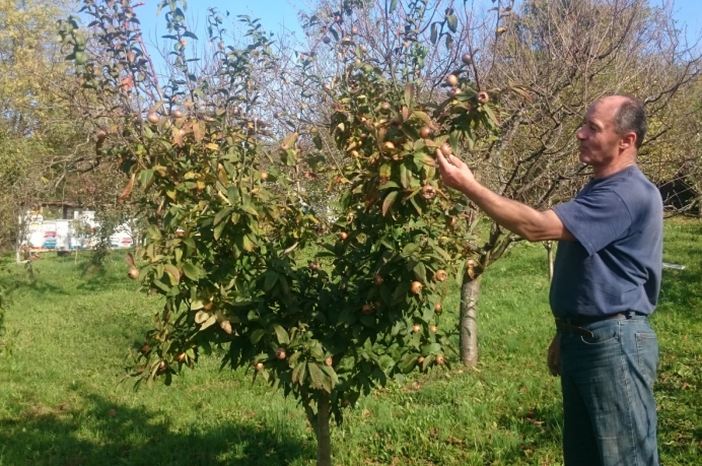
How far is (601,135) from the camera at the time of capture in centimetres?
255

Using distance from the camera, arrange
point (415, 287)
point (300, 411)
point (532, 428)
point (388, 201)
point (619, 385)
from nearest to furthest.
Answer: point (619, 385), point (388, 201), point (415, 287), point (532, 428), point (300, 411)

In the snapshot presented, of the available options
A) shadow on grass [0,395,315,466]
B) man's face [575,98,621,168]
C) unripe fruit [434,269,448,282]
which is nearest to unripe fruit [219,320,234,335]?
unripe fruit [434,269,448,282]

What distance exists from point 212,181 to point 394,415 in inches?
119

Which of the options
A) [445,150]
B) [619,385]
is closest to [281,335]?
[445,150]

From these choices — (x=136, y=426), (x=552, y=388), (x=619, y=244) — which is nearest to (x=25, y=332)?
(x=136, y=426)

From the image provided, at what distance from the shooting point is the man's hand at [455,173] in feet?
7.70

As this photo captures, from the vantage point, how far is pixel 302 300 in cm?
326

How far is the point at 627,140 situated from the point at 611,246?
38cm

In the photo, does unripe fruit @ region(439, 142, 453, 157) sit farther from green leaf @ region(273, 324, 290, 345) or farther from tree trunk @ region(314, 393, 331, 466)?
tree trunk @ region(314, 393, 331, 466)

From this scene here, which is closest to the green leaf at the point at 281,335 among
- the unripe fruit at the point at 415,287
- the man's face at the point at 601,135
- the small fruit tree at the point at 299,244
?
the small fruit tree at the point at 299,244

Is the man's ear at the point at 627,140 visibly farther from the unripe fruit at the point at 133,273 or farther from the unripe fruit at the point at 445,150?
the unripe fruit at the point at 133,273

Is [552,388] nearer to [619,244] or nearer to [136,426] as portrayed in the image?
[136,426]

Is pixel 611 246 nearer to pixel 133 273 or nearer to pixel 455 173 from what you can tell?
pixel 455 173

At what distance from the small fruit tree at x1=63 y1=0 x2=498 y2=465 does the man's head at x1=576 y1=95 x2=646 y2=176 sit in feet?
1.19
